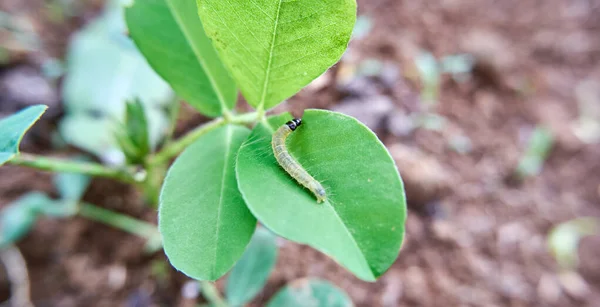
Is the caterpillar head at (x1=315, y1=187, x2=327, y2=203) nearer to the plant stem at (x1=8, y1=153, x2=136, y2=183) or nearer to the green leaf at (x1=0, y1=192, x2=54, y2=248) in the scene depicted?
the plant stem at (x1=8, y1=153, x2=136, y2=183)

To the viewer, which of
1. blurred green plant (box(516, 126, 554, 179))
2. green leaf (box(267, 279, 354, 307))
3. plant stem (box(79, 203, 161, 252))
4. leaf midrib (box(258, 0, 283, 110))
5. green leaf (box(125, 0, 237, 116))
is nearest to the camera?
leaf midrib (box(258, 0, 283, 110))

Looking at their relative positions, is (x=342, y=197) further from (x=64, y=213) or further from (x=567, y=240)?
(x=567, y=240)

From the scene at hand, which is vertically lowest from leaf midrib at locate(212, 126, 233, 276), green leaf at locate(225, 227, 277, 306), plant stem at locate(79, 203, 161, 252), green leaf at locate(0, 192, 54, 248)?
plant stem at locate(79, 203, 161, 252)

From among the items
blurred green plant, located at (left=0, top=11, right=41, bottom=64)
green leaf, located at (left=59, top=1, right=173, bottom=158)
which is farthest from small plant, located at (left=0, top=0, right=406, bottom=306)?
blurred green plant, located at (left=0, top=11, right=41, bottom=64)

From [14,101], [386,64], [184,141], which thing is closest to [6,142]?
[184,141]

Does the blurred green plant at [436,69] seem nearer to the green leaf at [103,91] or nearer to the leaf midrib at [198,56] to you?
the green leaf at [103,91]

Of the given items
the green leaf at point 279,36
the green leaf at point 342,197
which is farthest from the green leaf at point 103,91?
the green leaf at point 342,197

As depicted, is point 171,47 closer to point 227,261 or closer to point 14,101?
point 227,261
